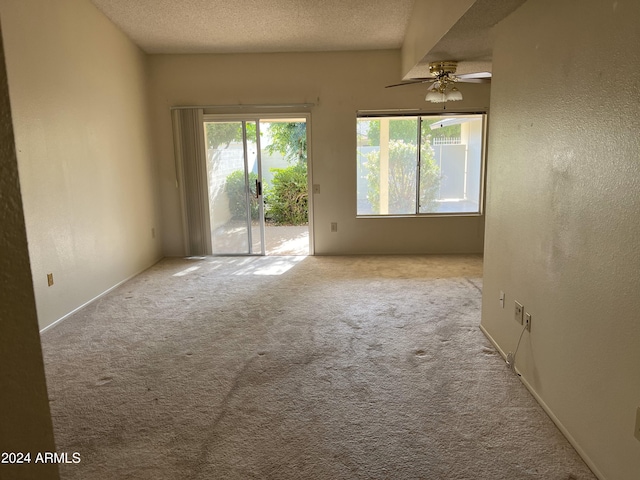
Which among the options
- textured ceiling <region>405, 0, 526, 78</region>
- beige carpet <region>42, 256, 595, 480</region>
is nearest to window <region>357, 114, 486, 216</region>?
textured ceiling <region>405, 0, 526, 78</region>

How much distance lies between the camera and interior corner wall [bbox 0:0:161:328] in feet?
10.8

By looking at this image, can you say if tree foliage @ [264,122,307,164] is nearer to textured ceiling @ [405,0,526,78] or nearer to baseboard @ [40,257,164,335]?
baseboard @ [40,257,164,335]

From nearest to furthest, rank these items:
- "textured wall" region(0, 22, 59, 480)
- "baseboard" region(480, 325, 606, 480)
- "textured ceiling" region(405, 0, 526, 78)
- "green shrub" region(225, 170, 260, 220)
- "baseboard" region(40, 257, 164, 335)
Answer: "textured wall" region(0, 22, 59, 480) → "baseboard" region(480, 325, 606, 480) → "textured ceiling" region(405, 0, 526, 78) → "baseboard" region(40, 257, 164, 335) → "green shrub" region(225, 170, 260, 220)

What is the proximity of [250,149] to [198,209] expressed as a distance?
1099mm

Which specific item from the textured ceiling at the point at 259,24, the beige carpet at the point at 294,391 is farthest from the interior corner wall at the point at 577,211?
the textured ceiling at the point at 259,24

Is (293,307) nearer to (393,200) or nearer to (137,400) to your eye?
(137,400)

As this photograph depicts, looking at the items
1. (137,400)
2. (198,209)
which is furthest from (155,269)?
(137,400)

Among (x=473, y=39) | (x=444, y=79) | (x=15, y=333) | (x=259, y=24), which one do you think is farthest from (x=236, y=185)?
(x=15, y=333)

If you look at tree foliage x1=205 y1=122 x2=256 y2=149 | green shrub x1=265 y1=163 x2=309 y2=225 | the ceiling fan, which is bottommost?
green shrub x1=265 y1=163 x2=309 y2=225

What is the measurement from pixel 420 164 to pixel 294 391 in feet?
13.7

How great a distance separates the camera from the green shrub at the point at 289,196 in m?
9.72

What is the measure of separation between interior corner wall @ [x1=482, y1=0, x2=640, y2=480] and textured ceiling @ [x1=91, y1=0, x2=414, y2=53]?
7.24ft

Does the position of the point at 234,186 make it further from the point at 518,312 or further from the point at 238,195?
the point at 518,312

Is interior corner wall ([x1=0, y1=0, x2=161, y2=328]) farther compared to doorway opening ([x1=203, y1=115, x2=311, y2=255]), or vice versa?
doorway opening ([x1=203, y1=115, x2=311, y2=255])
